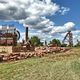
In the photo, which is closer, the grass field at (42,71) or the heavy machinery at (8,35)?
the grass field at (42,71)

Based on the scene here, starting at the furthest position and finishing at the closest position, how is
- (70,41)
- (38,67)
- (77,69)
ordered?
(70,41), (38,67), (77,69)

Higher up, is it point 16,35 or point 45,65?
point 16,35

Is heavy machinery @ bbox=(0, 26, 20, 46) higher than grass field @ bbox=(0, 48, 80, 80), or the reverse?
heavy machinery @ bbox=(0, 26, 20, 46)

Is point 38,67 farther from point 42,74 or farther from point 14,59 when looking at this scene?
point 14,59

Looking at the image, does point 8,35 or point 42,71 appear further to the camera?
point 8,35

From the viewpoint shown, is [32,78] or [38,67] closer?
[32,78]

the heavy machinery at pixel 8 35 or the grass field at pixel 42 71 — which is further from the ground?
the heavy machinery at pixel 8 35

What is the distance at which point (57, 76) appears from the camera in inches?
343

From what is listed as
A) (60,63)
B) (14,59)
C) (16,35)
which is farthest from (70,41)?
(60,63)

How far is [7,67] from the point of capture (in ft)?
33.5

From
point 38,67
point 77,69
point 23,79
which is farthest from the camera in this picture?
point 38,67

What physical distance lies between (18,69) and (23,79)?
1.22m

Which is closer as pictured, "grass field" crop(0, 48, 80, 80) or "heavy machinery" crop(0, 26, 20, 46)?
"grass field" crop(0, 48, 80, 80)

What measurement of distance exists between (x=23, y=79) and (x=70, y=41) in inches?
829
